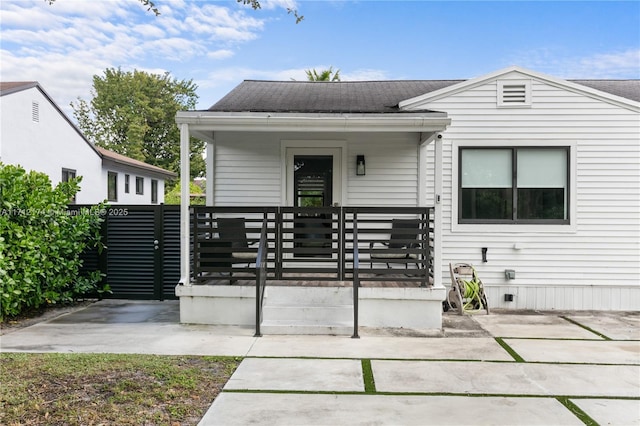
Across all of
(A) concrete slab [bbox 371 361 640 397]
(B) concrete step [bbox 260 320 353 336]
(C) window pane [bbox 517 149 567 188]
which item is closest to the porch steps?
(B) concrete step [bbox 260 320 353 336]

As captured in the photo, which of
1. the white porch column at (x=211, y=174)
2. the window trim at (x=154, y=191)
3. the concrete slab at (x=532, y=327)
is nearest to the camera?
the concrete slab at (x=532, y=327)

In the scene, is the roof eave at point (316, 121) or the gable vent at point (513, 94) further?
the gable vent at point (513, 94)

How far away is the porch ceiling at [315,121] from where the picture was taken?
5582mm

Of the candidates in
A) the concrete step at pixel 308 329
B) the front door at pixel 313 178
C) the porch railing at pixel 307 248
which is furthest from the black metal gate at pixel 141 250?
the concrete step at pixel 308 329

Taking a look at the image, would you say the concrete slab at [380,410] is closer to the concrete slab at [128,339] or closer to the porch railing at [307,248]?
the concrete slab at [128,339]

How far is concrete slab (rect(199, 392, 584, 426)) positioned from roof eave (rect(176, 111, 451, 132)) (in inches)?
131

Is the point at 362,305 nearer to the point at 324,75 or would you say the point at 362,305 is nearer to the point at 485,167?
the point at 485,167

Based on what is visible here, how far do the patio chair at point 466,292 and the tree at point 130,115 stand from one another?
100 ft

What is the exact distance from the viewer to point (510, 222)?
7.01 meters

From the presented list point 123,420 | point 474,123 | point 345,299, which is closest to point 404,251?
point 345,299

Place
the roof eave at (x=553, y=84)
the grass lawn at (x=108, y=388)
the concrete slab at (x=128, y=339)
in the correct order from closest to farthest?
the grass lawn at (x=108, y=388), the concrete slab at (x=128, y=339), the roof eave at (x=553, y=84)

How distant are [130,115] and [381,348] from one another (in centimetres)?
3511

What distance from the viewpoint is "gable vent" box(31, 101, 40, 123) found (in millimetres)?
13617

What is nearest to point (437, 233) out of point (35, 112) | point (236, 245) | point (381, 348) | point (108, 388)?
point (381, 348)
